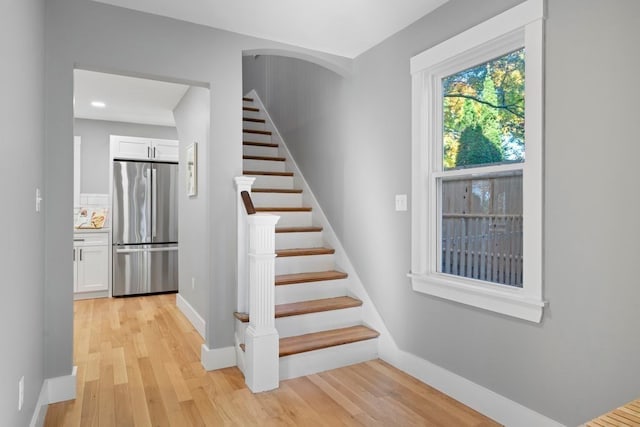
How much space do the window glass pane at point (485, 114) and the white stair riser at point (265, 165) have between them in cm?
242

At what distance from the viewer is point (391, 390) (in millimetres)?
2586

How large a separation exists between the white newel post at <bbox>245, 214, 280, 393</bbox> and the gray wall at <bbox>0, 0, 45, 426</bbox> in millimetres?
1195

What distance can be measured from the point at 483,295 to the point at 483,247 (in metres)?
0.31

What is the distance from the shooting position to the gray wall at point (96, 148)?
5824 mm

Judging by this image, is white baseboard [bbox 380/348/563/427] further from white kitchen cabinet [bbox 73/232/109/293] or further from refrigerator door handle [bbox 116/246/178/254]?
white kitchen cabinet [bbox 73/232/109/293]

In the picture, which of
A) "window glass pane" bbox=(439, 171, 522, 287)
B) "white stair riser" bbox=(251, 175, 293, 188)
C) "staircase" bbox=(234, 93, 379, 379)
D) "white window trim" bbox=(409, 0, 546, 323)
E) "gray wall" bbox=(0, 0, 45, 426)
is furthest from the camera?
"white stair riser" bbox=(251, 175, 293, 188)

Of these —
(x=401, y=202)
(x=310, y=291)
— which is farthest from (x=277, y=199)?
(x=401, y=202)

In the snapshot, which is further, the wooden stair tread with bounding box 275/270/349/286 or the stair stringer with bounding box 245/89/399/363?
the wooden stair tread with bounding box 275/270/349/286

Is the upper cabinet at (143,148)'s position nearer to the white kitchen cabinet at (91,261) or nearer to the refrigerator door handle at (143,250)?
the white kitchen cabinet at (91,261)

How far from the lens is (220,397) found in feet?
8.14

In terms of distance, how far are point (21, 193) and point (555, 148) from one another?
8.28ft

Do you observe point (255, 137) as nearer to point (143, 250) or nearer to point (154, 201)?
point (154, 201)

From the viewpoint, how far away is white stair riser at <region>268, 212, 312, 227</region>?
404cm

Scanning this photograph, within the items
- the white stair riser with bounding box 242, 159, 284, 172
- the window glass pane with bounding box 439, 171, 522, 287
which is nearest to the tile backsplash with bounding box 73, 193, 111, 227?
the white stair riser with bounding box 242, 159, 284, 172
